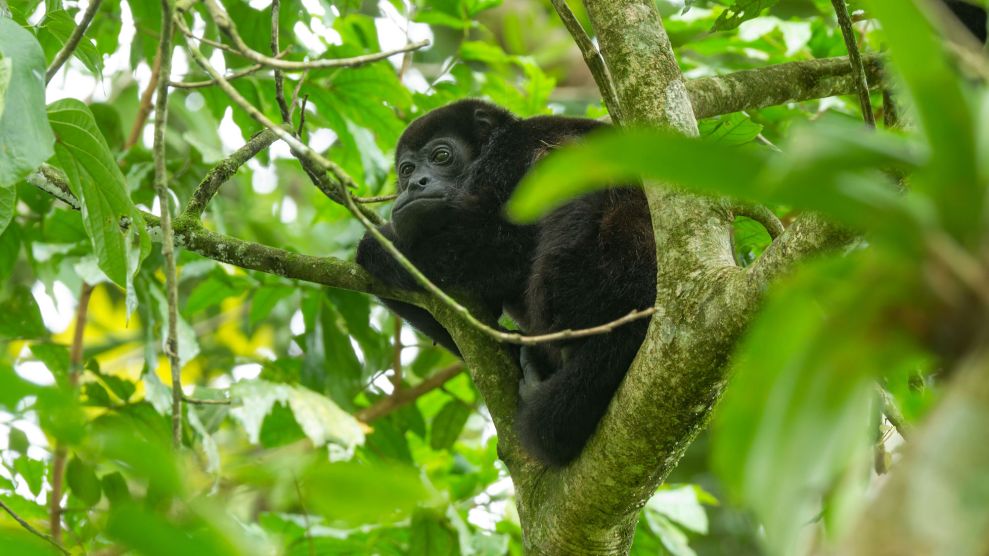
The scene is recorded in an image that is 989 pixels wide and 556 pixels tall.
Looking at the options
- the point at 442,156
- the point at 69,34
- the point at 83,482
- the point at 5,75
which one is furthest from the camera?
the point at 442,156

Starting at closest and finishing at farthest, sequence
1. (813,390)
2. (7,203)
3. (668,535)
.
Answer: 1. (813,390)
2. (7,203)
3. (668,535)

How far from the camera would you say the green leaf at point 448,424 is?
199 inches

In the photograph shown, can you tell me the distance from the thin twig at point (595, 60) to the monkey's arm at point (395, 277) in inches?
45.1

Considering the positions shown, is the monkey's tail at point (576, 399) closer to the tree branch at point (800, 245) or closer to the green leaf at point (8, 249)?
the tree branch at point (800, 245)

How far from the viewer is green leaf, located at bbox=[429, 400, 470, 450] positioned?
507 cm

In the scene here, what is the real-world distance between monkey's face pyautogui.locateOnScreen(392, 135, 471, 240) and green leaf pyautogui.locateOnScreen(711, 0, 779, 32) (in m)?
1.49

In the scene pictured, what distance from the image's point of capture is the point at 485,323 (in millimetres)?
3662

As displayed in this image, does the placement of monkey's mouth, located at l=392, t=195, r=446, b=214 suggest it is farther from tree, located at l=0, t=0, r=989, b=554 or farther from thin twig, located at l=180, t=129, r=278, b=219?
thin twig, located at l=180, t=129, r=278, b=219

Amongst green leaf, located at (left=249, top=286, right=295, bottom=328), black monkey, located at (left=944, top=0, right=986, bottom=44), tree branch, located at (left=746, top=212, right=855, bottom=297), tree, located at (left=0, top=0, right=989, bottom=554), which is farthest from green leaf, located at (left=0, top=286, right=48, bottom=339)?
black monkey, located at (left=944, top=0, right=986, bottom=44)

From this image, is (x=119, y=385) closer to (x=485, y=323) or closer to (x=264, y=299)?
(x=264, y=299)

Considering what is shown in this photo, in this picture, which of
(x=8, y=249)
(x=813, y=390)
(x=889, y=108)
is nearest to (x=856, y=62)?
(x=889, y=108)

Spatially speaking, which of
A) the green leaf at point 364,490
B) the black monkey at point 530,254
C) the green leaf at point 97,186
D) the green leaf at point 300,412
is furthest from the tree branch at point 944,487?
the green leaf at point 300,412


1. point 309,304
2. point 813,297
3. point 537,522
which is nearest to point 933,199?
point 813,297

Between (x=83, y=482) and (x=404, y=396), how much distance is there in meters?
1.93
